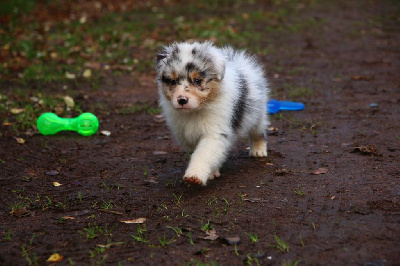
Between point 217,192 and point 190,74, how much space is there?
1.14 meters

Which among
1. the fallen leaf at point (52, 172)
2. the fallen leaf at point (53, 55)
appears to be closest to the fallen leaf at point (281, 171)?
the fallen leaf at point (52, 172)

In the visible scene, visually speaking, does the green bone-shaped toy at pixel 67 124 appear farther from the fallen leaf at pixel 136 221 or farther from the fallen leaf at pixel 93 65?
the fallen leaf at pixel 93 65

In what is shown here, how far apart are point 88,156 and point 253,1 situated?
1525cm

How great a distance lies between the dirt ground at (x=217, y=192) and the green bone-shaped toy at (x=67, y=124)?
13cm

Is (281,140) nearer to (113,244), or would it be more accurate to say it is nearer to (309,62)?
(113,244)

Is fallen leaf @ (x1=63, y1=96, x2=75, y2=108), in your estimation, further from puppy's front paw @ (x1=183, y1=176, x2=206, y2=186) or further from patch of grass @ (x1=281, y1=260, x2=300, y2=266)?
patch of grass @ (x1=281, y1=260, x2=300, y2=266)

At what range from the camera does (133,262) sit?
12.3 ft

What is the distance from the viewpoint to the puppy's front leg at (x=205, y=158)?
485 cm

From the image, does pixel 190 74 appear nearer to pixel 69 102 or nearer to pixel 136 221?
pixel 136 221

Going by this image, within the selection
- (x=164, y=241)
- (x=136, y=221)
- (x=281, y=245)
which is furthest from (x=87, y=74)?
(x=281, y=245)

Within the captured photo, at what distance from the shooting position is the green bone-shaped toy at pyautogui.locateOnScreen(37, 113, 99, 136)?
7320 mm

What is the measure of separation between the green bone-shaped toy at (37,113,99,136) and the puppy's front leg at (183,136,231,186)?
262 cm

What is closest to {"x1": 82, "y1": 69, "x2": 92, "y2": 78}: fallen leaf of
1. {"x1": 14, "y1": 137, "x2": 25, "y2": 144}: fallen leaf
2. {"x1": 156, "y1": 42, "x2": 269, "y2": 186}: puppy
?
{"x1": 14, "y1": 137, "x2": 25, "y2": 144}: fallen leaf

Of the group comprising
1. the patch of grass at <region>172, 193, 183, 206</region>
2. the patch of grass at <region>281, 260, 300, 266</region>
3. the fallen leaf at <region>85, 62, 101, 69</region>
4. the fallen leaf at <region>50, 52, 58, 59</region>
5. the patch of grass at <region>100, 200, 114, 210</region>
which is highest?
the patch of grass at <region>281, 260, 300, 266</region>
